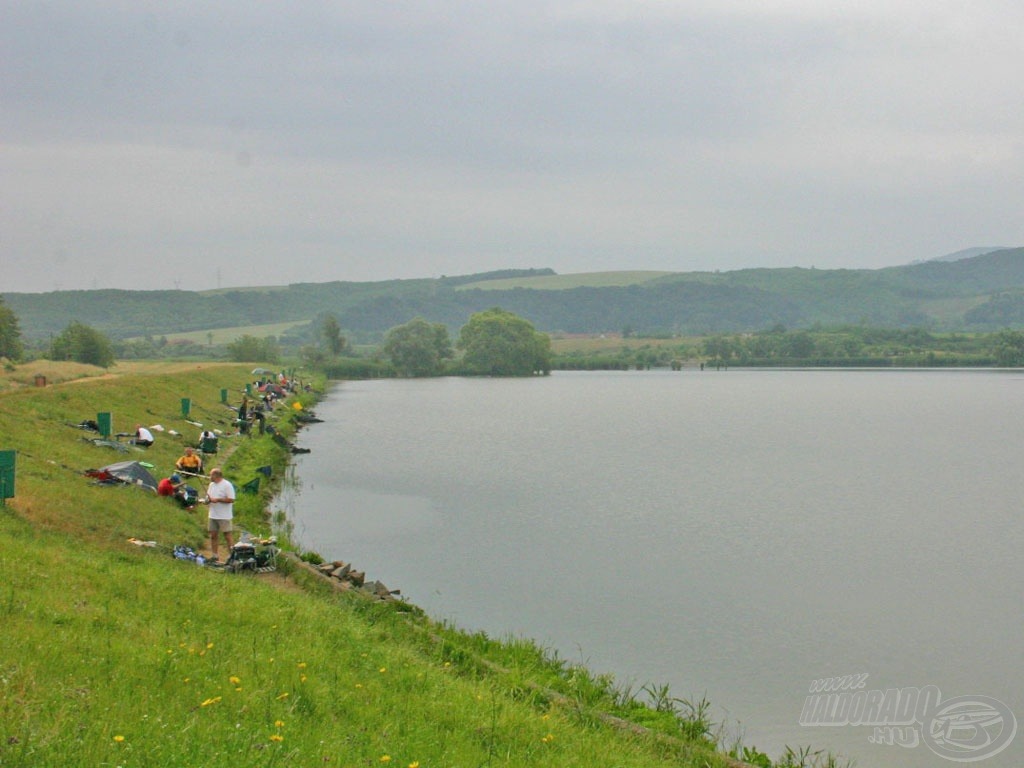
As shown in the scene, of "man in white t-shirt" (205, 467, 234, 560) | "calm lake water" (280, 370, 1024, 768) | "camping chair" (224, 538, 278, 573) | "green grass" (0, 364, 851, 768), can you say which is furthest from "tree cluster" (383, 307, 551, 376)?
"green grass" (0, 364, 851, 768)

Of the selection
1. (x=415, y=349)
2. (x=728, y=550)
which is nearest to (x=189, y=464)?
(x=728, y=550)

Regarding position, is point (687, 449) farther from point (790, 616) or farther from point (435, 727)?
point (435, 727)

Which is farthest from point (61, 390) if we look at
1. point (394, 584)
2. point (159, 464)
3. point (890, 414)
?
point (890, 414)

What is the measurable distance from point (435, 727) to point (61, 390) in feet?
111

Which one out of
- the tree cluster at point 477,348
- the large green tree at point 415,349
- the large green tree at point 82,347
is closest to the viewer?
the large green tree at point 82,347

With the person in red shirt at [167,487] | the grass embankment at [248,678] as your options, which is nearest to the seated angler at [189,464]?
the person in red shirt at [167,487]

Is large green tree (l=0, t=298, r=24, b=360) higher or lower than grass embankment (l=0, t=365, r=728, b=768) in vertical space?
higher

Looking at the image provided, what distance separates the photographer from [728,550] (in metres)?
27.2

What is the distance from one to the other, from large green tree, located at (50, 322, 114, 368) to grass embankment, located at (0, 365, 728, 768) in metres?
73.2

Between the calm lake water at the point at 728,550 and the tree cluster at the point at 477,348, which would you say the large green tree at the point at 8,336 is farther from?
the tree cluster at the point at 477,348

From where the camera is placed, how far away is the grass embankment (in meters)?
8.31

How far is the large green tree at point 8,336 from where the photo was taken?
74000mm

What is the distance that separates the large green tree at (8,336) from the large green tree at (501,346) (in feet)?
253

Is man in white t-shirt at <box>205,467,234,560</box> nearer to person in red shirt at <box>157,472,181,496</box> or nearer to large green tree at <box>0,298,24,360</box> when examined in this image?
person in red shirt at <box>157,472,181,496</box>
